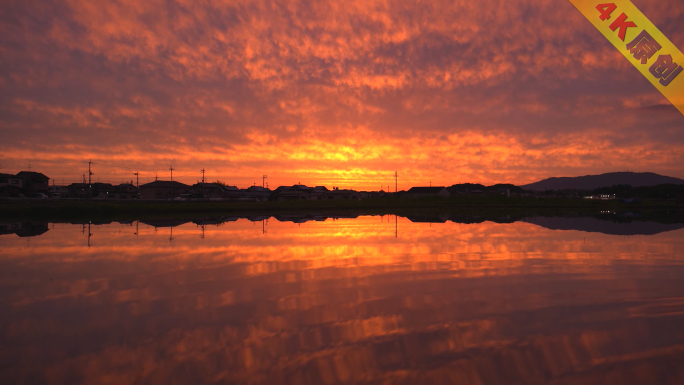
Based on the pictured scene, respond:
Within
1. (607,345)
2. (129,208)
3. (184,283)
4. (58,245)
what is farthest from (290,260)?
(129,208)

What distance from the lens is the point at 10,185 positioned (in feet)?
246

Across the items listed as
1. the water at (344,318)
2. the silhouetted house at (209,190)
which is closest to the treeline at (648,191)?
the water at (344,318)

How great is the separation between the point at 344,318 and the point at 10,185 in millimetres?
96355

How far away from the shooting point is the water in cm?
537

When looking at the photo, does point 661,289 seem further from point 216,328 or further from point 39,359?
point 39,359

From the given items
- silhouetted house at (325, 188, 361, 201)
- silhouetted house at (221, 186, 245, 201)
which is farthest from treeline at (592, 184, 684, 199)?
silhouetted house at (221, 186, 245, 201)

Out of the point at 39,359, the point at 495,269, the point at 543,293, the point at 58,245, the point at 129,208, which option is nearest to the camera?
the point at 39,359

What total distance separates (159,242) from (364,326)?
50.8 feet

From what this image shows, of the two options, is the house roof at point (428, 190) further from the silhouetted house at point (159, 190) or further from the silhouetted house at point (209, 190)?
the silhouetted house at point (159, 190)

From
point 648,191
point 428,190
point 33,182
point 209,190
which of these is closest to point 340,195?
point 428,190

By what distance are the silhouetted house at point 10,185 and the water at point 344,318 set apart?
268 feet

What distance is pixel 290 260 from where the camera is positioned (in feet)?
45.5

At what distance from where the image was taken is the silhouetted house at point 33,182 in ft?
264

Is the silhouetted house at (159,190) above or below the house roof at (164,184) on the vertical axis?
below
